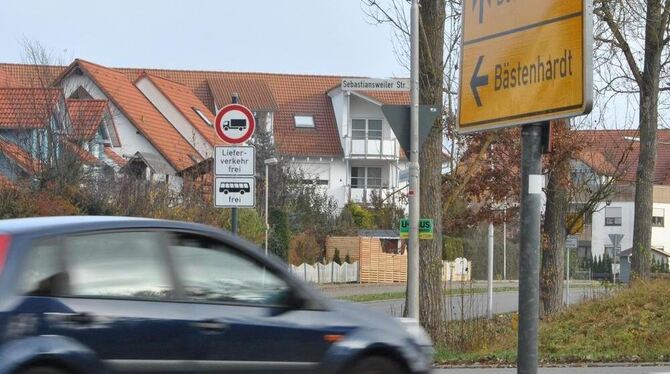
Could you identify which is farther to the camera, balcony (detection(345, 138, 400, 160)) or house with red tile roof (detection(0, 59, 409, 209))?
balcony (detection(345, 138, 400, 160))

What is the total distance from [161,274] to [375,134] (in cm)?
5820

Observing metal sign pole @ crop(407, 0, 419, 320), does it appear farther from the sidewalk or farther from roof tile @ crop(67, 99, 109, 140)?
the sidewalk

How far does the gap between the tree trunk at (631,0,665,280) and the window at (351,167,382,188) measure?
4050cm

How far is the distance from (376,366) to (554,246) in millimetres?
17756

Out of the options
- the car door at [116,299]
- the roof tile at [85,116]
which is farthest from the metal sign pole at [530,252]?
the roof tile at [85,116]

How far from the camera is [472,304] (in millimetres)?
19078

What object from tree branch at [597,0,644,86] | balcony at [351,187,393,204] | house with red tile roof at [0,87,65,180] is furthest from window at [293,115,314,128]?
tree branch at [597,0,644,86]

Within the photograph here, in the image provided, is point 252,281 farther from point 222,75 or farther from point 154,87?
point 222,75

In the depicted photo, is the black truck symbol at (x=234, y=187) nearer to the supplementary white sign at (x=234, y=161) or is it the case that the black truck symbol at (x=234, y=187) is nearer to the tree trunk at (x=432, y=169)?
the supplementary white sign at (x=234, y=161)

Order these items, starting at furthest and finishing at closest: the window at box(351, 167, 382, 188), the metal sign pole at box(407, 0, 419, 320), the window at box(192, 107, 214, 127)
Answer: the window at box(351, 167, 382, 188) < the window at box(192, 107, 214, 127) < the metal sign pole at box(407, 0, 419, 320)

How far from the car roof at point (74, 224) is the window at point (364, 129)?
57.6 metres

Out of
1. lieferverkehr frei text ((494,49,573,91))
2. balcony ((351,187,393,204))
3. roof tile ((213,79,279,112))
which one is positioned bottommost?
lieferverkehr frei text ((494,49,573,91))

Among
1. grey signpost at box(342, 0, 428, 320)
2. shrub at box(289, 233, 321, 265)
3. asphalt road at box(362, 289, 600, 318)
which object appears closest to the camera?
grey signpost at box(342, 0, 428, 320)

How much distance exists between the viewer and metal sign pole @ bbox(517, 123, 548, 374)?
21.5 feet
